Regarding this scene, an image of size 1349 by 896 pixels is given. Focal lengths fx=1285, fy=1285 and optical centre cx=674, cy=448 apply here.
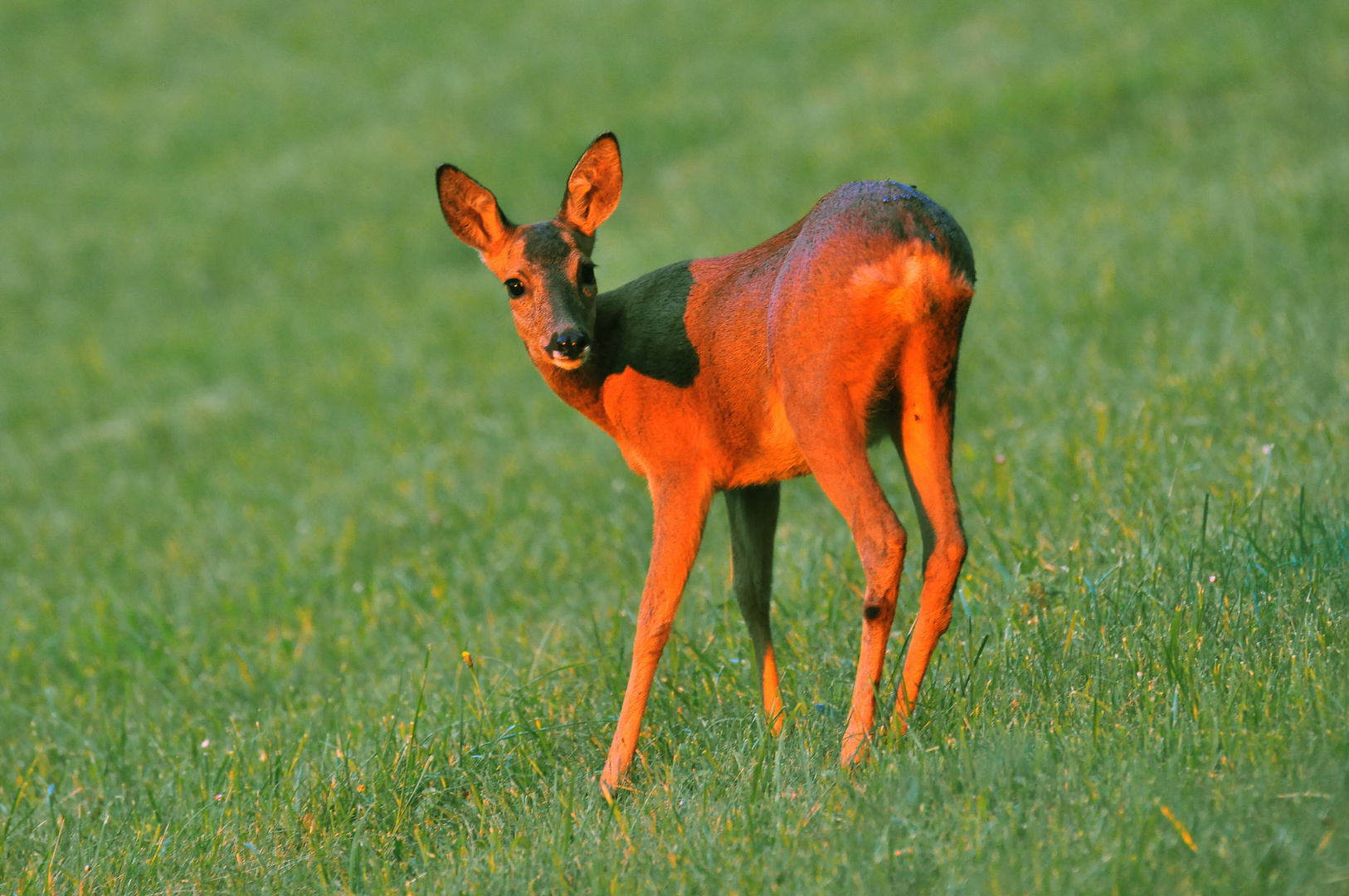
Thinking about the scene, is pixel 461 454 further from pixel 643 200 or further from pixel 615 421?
pixel 643 200

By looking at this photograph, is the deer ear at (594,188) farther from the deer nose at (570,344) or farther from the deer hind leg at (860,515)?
the deer hind leg at (860,515)

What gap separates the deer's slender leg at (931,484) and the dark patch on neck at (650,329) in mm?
771

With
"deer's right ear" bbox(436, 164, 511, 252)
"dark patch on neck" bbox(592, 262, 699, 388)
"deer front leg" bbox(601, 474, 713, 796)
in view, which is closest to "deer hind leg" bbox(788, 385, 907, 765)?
"deer front leg" bbox(601, 474, 713, 796)

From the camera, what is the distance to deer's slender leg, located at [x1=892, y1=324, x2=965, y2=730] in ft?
12.0

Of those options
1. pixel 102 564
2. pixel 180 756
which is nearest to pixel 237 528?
pixel 102 564

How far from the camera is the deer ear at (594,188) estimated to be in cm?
431

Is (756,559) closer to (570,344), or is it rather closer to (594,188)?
(570,344)

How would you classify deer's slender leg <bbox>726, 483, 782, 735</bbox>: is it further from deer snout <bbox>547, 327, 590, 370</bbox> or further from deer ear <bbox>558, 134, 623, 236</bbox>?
deer ear <bbox>558, 134, 623, 236</bbox>

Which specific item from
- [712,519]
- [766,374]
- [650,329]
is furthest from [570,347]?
[712,519]

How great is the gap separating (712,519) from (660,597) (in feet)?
10.3

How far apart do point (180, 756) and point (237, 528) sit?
11.6 ft

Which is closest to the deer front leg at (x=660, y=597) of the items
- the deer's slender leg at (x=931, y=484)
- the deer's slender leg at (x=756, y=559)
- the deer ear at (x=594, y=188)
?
the deer's slender leg at (x=756, y=559)

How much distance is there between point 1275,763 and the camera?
10.2ft

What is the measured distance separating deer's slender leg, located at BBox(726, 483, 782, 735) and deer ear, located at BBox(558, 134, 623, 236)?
105 centimetres
